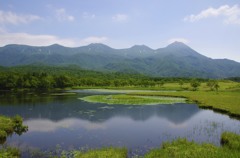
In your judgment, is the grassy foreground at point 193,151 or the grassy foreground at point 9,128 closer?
the grassy foreground at point 193,151

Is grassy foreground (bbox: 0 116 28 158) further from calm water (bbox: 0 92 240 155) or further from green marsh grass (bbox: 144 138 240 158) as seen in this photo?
green marsh grass (bbox: 144 138 240 158)

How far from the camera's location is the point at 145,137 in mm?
37844

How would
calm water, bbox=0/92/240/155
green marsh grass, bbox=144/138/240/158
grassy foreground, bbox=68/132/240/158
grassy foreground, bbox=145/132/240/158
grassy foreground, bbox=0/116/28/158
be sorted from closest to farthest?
1. green marsh grass, bbox=144/138/240/158
2. grassy foreground, bbox=145/132/240/158
3. grassy foreground, bbox=68/132/240/158
4. calm water, bbox=0/92/240/155
5. grassy foreground, bbox=0/116/28/158

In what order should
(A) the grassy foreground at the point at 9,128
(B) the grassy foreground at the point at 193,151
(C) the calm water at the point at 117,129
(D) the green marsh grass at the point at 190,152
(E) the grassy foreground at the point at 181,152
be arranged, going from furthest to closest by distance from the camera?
(A) the grassy foreground at the point at 9,128 < (C) the calm water at the point at 117,129 < (E) the grassy foreground at the point at 181,152 < (B) the grassy foreground at the point at 193,151 < (D) the green marsh grass at the point at 190,152

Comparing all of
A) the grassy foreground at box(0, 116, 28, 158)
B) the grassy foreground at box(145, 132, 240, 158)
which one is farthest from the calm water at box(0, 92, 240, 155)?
the grassy foreground at box(145, 132, 240, 158)

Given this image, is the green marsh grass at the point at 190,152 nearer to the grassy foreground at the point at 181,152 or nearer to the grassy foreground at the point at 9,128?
the grassy foreground at the point at 181,152

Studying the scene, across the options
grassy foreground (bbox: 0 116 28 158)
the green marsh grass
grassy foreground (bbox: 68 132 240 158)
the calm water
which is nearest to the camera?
the green marsh grass

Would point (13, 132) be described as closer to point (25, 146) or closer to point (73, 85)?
point (25, 146)

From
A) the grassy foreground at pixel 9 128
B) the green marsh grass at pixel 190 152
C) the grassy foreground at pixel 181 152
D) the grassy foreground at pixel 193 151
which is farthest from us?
the grassy foreground at pixel 9 128

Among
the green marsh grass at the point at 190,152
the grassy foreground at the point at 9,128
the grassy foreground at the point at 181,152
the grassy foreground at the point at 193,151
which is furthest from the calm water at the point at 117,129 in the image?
the green marsh grass at the point at 190,152

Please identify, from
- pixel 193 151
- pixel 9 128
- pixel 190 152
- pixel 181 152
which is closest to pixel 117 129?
pixel 9 128

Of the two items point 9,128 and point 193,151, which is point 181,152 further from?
point 9,128

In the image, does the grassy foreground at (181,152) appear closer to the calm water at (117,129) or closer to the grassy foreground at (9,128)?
the calm water at (117,129)

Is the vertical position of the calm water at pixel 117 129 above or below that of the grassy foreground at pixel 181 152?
below
